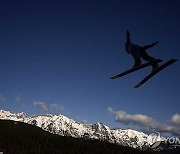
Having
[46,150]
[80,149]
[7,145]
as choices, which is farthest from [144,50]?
[7,145]

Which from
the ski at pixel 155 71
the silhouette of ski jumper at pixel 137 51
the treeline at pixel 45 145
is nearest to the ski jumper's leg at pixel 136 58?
the silhouette of ski jumper at pixel 137 51

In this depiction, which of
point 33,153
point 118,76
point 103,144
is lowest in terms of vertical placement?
point 33,153

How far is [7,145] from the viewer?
13.4 m

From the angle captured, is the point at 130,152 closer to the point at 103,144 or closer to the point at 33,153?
the point at 103,144

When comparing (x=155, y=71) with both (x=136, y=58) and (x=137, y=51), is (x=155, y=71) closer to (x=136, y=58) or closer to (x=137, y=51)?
(x=136, y=58)

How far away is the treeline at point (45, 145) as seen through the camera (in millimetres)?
13438

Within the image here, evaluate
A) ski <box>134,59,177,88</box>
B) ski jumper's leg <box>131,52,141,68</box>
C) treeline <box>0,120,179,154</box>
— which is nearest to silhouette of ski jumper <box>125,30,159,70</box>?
ski jumper's leg <box>131,52,141,68</box>

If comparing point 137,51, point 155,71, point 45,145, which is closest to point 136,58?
point 137,51

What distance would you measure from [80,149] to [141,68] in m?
7.47

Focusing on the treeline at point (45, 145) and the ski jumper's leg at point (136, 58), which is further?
the ski jumper's leg at point (136, 58)

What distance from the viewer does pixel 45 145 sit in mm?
14508

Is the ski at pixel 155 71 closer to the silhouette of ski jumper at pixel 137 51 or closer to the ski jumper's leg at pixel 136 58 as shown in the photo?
the silhouette of ski jumper at pixel 137 51

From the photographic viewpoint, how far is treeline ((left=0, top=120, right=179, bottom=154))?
13438 millimetres

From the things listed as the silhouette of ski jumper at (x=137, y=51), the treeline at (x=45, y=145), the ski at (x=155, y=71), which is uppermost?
the silhouette of ski jumper at (x=137, y=51)
